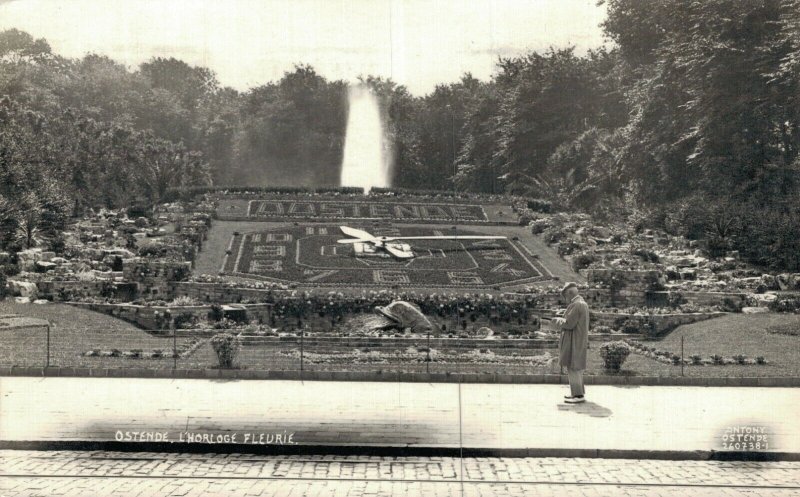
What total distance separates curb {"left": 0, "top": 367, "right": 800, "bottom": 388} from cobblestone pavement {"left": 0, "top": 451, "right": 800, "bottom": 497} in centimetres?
522

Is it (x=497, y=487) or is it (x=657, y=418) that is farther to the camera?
(x=657, y=418)

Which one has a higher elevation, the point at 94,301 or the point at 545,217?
the point at 545,217

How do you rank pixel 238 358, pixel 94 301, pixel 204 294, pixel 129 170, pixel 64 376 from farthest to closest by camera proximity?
pixel 129 170 < pixel 204 294 < pixel 94 301 < pixel 238 358 < pixel 64 376

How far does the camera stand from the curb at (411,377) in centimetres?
1744

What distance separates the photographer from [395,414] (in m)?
14.4

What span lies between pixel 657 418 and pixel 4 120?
31.7 meters

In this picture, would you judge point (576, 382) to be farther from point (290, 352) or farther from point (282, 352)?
point (282, 352)

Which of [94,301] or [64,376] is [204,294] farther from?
[64,376]

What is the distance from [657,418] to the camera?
14445 millimetres

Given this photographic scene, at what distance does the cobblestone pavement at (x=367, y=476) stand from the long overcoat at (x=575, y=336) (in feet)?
11.2

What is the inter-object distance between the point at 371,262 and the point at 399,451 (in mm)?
20859

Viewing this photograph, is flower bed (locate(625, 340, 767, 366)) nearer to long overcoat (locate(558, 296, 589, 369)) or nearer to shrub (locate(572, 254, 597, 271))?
long overcoat (locate(558, 296, 589, 369))

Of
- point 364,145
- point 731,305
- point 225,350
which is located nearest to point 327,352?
point 225,350

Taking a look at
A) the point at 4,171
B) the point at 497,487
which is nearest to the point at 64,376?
the point at 497,487
